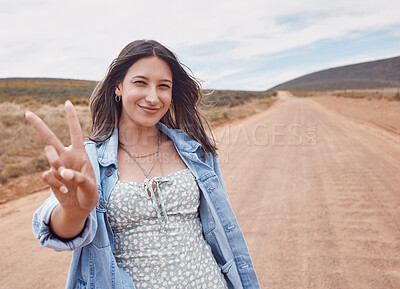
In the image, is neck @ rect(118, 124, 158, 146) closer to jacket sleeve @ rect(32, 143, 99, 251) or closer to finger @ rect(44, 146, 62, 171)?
jacket sleeve @ rect(32, 143, 99, 251)

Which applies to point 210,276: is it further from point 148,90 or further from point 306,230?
point 306,230

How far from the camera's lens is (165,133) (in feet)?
7.24

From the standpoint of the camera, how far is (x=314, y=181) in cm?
660

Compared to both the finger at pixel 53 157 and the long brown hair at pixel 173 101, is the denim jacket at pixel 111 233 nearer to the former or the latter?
the long brown hair at pixel 173 101

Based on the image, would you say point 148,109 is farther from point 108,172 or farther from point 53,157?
point 53,157

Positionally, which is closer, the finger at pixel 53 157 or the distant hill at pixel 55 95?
the finger at pixel 53 157

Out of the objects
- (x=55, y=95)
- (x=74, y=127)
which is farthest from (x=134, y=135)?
(x=55, y=95)

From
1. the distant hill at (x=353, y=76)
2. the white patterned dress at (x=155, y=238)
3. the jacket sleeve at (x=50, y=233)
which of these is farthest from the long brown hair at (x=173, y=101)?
the distant hill at (x=353, y=76)

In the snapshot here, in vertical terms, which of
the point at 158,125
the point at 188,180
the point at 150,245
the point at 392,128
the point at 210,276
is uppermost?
the point at 158,125

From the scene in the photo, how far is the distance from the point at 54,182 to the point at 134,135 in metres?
0.88

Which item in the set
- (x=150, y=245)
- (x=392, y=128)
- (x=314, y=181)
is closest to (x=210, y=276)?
(x=150, y=245)

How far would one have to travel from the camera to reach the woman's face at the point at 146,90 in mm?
1898

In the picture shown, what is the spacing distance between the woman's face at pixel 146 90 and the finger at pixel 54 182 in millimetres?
756

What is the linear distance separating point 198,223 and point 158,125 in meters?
0.65
